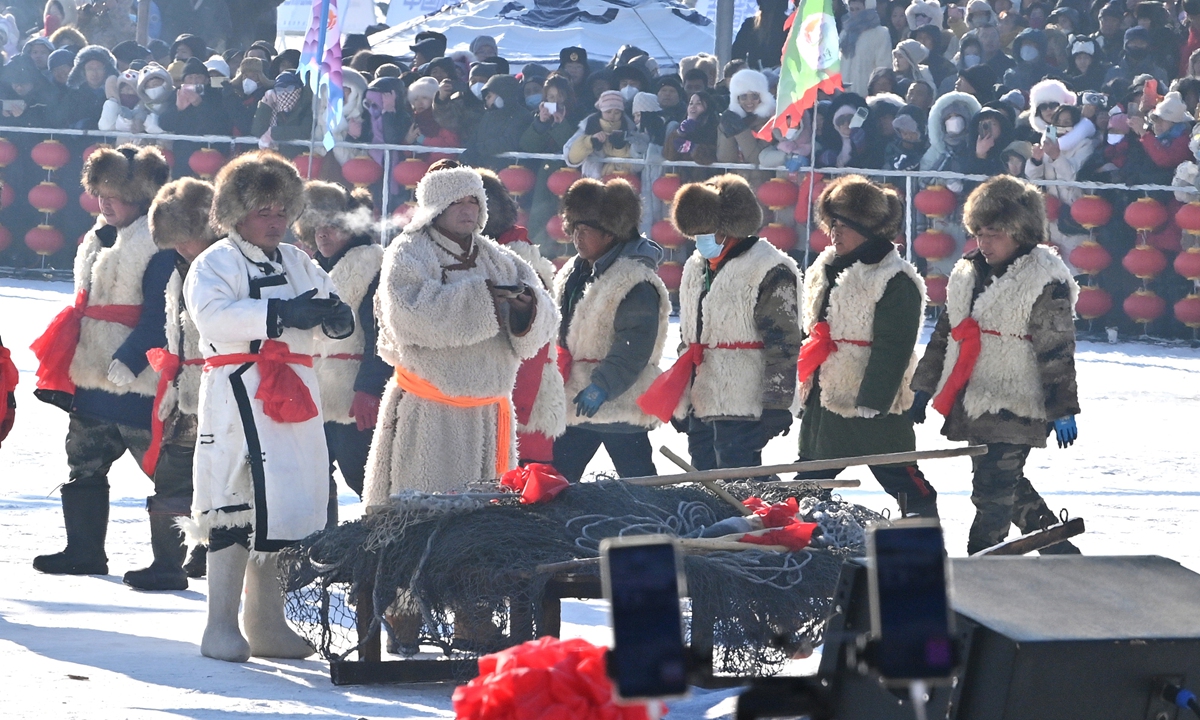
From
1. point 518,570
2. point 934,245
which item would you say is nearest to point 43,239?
point 934,245

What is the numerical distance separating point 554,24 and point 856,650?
17172 millimetres

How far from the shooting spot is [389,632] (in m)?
5.30

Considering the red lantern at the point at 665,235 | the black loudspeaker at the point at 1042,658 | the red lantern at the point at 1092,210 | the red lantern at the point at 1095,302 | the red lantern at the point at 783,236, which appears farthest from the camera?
the red lantern at the point at 665,235

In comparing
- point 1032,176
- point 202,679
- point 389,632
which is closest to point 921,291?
point 389,632

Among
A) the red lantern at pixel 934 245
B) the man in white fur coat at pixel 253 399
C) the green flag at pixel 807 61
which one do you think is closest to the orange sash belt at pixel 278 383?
the man in white fur coat at pixel 253 399

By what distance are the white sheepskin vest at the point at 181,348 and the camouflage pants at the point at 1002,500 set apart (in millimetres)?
2959

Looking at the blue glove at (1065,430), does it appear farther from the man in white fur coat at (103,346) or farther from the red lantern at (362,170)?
the red lantern at (362,170)

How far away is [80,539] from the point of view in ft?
22.9

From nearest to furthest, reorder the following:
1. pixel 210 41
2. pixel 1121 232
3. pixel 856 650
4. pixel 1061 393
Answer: pixel 856 650 < pixel 1061 393 < pixel 1121 232 < pixel 210 41

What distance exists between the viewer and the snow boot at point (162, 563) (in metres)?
6.77

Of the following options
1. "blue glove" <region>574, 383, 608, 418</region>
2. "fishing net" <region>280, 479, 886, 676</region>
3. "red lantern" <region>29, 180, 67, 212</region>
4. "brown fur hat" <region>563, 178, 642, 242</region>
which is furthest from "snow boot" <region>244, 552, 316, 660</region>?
"red lantern" <region>29, 180, 67, 212</region>

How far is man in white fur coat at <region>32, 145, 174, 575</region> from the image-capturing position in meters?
6.95

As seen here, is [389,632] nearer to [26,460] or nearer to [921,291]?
[921,291]

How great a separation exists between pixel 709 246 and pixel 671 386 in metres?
0.58
